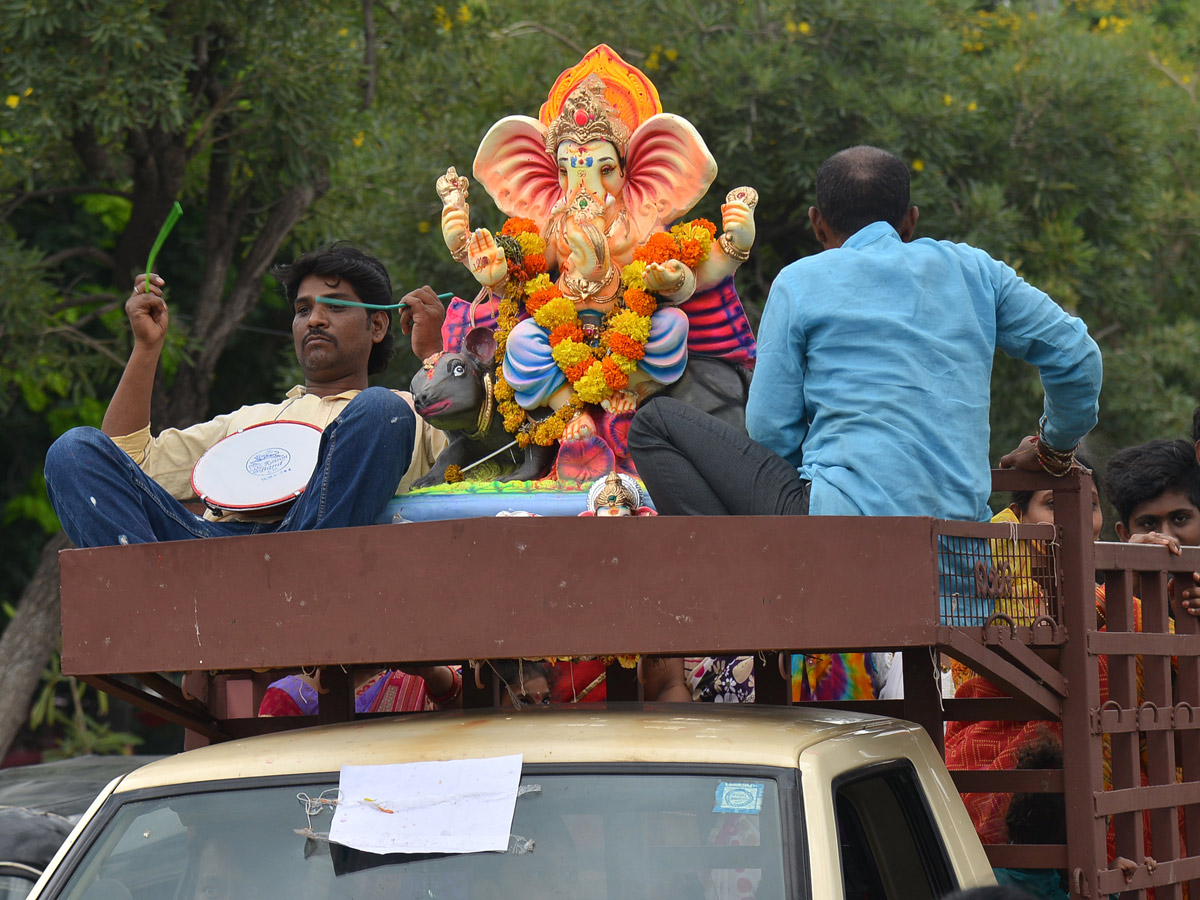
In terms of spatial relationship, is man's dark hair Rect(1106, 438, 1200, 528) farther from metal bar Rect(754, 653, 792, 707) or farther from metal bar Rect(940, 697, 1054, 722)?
metal bar Rect(754, 653, 792, 707)

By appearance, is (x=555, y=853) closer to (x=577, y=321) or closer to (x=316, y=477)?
(x=316, y=477)

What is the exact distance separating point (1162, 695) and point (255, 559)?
1.94m

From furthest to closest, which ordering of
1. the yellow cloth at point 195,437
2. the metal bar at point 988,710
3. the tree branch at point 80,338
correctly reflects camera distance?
1. the tree branch at point 80,338
2. the yellow cloth at point 195,437
3. the metal bar at point 988,710

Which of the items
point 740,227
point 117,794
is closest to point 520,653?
point 117,794

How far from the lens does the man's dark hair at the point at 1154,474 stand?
4.52 metres

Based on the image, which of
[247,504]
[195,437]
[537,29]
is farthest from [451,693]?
[537,29]

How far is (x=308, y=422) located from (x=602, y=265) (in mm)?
986

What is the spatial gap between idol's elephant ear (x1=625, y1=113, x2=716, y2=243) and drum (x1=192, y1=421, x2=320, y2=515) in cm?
129

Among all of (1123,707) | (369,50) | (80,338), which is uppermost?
(369,50)

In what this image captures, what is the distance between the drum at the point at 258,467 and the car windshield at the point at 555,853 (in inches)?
54.5

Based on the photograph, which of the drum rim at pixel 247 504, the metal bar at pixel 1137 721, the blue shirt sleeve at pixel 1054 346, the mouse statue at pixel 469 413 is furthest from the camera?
the mouse statue at pixel 469 413

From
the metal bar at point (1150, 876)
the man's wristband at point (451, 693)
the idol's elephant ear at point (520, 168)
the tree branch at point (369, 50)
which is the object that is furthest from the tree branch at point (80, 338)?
the metal bar at point (1150, 876)

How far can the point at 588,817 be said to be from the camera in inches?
93.4

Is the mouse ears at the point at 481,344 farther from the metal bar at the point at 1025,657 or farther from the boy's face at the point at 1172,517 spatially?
the metal bar at the point at 1025,657
